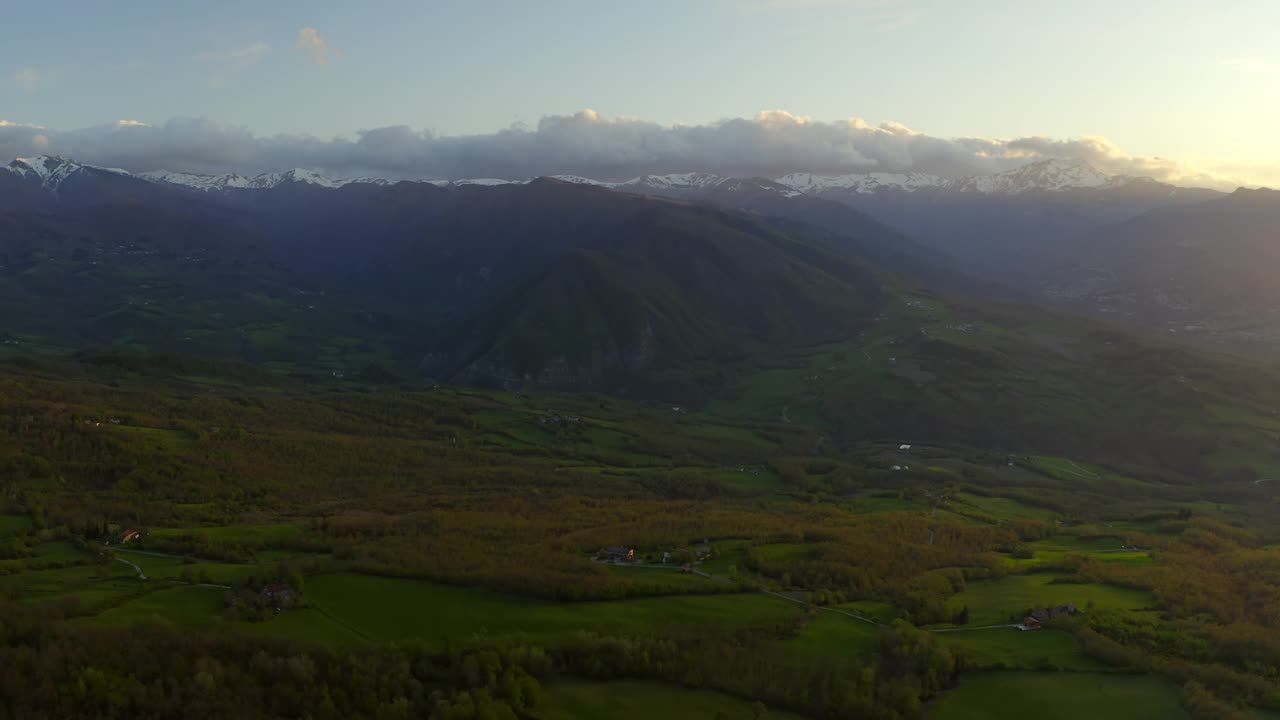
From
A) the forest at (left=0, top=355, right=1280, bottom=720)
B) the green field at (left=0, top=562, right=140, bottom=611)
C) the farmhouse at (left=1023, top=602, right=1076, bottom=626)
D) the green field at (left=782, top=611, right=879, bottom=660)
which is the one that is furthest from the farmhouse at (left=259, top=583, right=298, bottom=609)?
the farmhouse at (left=1023, top=602, right=1076, bottom=626)

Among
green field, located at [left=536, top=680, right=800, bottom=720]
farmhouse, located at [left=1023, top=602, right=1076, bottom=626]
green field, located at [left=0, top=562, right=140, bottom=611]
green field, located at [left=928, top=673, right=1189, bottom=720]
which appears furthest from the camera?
farmhouse, located at [left=1023, top=602, right=1076, bottom=626]

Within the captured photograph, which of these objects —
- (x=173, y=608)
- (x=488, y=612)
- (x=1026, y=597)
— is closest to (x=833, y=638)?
(x=1026, y=597)

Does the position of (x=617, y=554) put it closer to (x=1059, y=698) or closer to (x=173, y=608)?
(x=173, y=608)

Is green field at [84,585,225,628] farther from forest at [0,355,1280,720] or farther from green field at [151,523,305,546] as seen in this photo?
green field at [151,523,305,546]

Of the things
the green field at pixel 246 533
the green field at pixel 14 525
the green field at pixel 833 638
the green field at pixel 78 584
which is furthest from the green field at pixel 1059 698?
the green field at pixel 14 525

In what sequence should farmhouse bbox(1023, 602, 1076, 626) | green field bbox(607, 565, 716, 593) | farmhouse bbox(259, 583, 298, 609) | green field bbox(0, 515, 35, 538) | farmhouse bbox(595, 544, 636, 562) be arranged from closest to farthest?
1. farmhouse bbox(259, 583, 298, 609)
2. farmhouse bbox(1023, 602, 1076, 626)
3. green field bbox(607, 565, 716, 593)
4. green field bbox(0, 515, 35, 538)
5. farmhouse bbox(595, 544, 636, 562)

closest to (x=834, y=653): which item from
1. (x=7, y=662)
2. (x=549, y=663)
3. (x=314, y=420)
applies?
(x=549, y=663)
